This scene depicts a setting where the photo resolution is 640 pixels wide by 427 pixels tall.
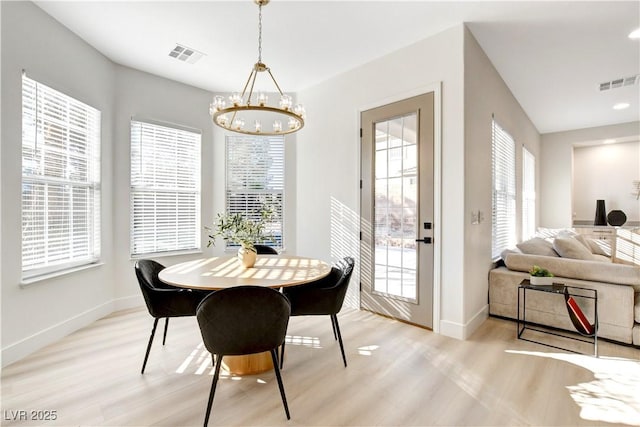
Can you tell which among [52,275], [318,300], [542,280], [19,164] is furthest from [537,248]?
[19,164]

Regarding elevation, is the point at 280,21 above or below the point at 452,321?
above

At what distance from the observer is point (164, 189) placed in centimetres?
404

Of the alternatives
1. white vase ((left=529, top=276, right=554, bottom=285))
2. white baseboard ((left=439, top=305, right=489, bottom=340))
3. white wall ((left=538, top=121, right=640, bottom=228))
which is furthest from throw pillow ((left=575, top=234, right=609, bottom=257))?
white baseboard ((left=439, top=305, right=489, bottom=340))

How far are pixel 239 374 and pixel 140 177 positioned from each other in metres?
2.82

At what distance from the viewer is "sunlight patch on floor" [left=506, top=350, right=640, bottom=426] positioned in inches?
72.7

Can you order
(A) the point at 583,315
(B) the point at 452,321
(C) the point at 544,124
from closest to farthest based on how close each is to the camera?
1. (A) the point at 583,315
2. (B) the point at 452,321
3. (C) the point at 544,124

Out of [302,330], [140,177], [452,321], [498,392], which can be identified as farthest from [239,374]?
[140,177]

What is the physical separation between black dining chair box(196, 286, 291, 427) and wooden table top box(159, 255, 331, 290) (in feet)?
0.82

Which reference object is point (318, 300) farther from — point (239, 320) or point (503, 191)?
point (503, 191)

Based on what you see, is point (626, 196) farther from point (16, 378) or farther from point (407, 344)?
point (16, 378)

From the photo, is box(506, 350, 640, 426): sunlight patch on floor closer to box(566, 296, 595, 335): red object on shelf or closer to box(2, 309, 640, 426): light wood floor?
box(2, 309, 640, 426): light wood floor

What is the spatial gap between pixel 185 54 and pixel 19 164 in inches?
76.0

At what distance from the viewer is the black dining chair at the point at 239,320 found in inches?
65.9

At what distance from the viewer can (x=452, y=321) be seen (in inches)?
118
